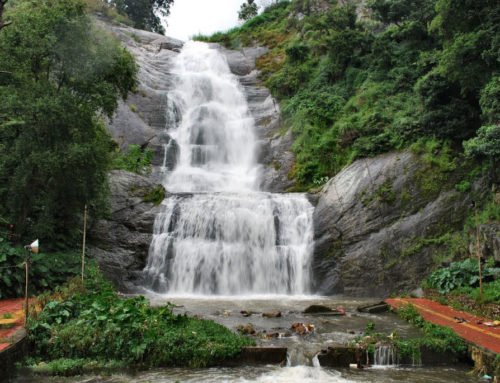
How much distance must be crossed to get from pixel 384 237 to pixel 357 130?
6776 millimetres

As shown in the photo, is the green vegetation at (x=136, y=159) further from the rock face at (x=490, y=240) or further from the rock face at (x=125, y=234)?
the rock face at (x=490, y=240)

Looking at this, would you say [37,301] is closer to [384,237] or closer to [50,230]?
[50,230]

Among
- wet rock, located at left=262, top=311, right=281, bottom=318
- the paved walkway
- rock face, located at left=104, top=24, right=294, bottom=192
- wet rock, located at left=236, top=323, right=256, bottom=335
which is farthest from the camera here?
rock face, located at left=104, top=24, right=294, bottom=192

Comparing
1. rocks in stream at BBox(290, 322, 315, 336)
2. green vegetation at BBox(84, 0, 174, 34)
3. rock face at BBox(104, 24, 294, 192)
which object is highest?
green vegetation at BBox(84, 0, 174, 34)

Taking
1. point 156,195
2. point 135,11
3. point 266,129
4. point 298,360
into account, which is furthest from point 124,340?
point 135,11

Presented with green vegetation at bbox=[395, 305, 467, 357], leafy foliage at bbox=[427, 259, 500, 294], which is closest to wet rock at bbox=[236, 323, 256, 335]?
green vegetation at bbox=[395, 305, 467, 357]

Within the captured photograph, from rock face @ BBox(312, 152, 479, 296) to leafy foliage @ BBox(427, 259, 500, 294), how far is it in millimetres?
1433

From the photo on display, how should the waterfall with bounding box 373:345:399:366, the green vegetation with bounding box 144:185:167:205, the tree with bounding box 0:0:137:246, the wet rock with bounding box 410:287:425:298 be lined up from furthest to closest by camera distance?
the green vegetation with bounding box 144:185:167:205
the wet rock with bounding box 410:287:425:298
the tree with bounding box 0:0:137:246
the waterfall with bounding box 373:345:399:366

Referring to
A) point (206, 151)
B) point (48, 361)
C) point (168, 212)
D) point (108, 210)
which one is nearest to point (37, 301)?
point (48, 361)

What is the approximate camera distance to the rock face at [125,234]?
57.8ft

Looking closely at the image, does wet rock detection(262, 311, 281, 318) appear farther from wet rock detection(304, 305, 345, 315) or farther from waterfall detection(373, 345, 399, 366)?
waterfall detection(373, 345, 399, 366)

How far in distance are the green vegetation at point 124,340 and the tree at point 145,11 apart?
45.9 meters

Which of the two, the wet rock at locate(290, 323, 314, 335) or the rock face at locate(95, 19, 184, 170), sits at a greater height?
the rock face at locate(95, 19, 184, 170)

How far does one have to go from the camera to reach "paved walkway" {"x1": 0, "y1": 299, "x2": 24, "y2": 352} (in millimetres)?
7917
